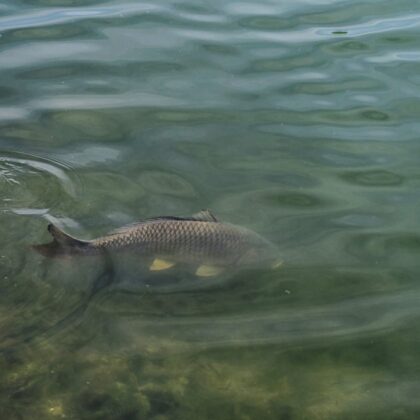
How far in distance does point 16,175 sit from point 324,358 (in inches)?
90.4

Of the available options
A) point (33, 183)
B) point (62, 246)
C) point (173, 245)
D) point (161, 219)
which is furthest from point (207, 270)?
point (33, 183)

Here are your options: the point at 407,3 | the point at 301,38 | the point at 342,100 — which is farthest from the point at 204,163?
the point at 407,3

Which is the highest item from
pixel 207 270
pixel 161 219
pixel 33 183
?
pixel 161 219

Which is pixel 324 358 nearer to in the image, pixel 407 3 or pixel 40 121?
pixel 40 121

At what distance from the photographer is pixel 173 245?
13.2ft

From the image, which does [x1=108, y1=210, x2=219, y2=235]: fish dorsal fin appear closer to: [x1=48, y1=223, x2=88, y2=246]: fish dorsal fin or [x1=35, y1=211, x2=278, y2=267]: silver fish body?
[x1=35, y1=211, x2=278, y2=267]: silver fish body

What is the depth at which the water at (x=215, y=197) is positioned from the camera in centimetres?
350

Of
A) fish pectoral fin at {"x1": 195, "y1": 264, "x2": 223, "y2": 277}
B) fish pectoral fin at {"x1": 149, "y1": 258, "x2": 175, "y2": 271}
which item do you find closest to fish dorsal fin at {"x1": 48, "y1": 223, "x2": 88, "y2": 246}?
fish pectoral fin at {"x1": 149, "y1": 258, "x2": 175, "y2": 271}

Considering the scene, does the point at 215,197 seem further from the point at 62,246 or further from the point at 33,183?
the point at 62,246

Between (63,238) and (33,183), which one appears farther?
(33,183)

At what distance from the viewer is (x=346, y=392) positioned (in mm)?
3496

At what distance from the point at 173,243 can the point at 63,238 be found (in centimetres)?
54

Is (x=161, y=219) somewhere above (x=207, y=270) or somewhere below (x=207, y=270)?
above

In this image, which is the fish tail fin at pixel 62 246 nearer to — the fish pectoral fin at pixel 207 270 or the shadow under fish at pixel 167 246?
the shadow under fish at pixel 167 246
